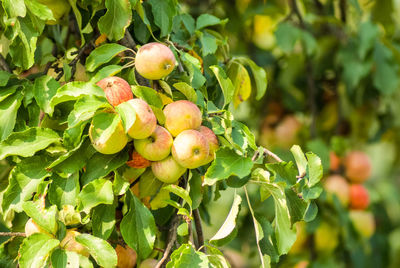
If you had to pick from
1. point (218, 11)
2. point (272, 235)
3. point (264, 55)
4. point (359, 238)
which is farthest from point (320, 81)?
point (272, 235)

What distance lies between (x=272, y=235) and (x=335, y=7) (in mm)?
1221

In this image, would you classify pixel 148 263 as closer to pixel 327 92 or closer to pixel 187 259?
pixel 187 259

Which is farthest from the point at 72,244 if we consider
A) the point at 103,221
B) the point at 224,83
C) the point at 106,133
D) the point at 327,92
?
the point at 327,92

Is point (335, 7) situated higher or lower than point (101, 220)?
lower

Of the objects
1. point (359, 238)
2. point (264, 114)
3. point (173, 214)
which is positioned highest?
point (173, 214)

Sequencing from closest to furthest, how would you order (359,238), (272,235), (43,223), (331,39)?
(43,223), (272,235), (359,238), (331,39)

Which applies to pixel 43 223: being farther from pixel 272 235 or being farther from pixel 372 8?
pixel 372 8

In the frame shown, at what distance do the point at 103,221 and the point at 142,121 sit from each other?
5.5 inches

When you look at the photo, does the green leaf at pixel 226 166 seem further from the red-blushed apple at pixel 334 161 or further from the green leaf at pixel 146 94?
the red-blushed apple at pixel 334 161

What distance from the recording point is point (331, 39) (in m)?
1.72

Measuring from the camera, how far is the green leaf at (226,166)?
691 mm

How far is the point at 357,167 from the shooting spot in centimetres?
159

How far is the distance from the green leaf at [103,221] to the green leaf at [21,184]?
79 millimetres

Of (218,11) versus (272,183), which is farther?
(218,11)
